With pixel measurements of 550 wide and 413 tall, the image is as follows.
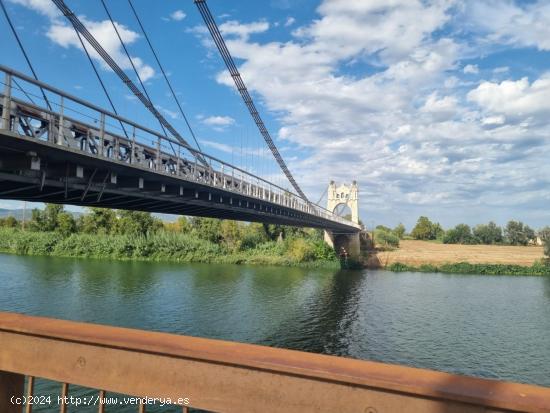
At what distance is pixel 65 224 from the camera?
68.6 m

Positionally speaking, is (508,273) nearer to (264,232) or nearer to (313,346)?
(264,232)

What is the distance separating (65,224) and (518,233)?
86376 millimetres

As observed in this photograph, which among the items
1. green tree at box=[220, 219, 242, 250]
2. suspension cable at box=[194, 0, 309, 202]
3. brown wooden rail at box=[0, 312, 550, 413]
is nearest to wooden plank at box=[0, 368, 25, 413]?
brown wooden rail at box=[0, 312, 550, 413]

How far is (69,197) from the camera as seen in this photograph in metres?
15.0

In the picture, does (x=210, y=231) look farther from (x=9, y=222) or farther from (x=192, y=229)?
(x=9, y=222)

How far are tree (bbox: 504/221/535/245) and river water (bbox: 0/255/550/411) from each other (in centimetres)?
4820

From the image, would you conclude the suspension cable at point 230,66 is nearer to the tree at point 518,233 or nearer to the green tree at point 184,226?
the green tree at point 184,226

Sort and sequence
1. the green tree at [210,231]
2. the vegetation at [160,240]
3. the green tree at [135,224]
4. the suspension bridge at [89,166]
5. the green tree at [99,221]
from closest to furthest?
the suspension bridge at [89,166]
the vegetation at [160,240]
the green tree at [210,231]
the green tree at [135,224]
the green tree at [99,221]

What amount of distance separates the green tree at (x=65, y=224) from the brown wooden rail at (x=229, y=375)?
73.0m

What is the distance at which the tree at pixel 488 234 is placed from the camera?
288 ft

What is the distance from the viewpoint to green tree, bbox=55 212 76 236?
68312 millimetres

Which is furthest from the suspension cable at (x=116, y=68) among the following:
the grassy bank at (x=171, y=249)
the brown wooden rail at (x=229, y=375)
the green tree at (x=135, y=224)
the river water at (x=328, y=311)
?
the green tree at (x=135, y=224)

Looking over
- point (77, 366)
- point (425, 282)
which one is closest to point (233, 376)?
point (77, 366)

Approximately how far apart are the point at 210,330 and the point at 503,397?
66.6ft
